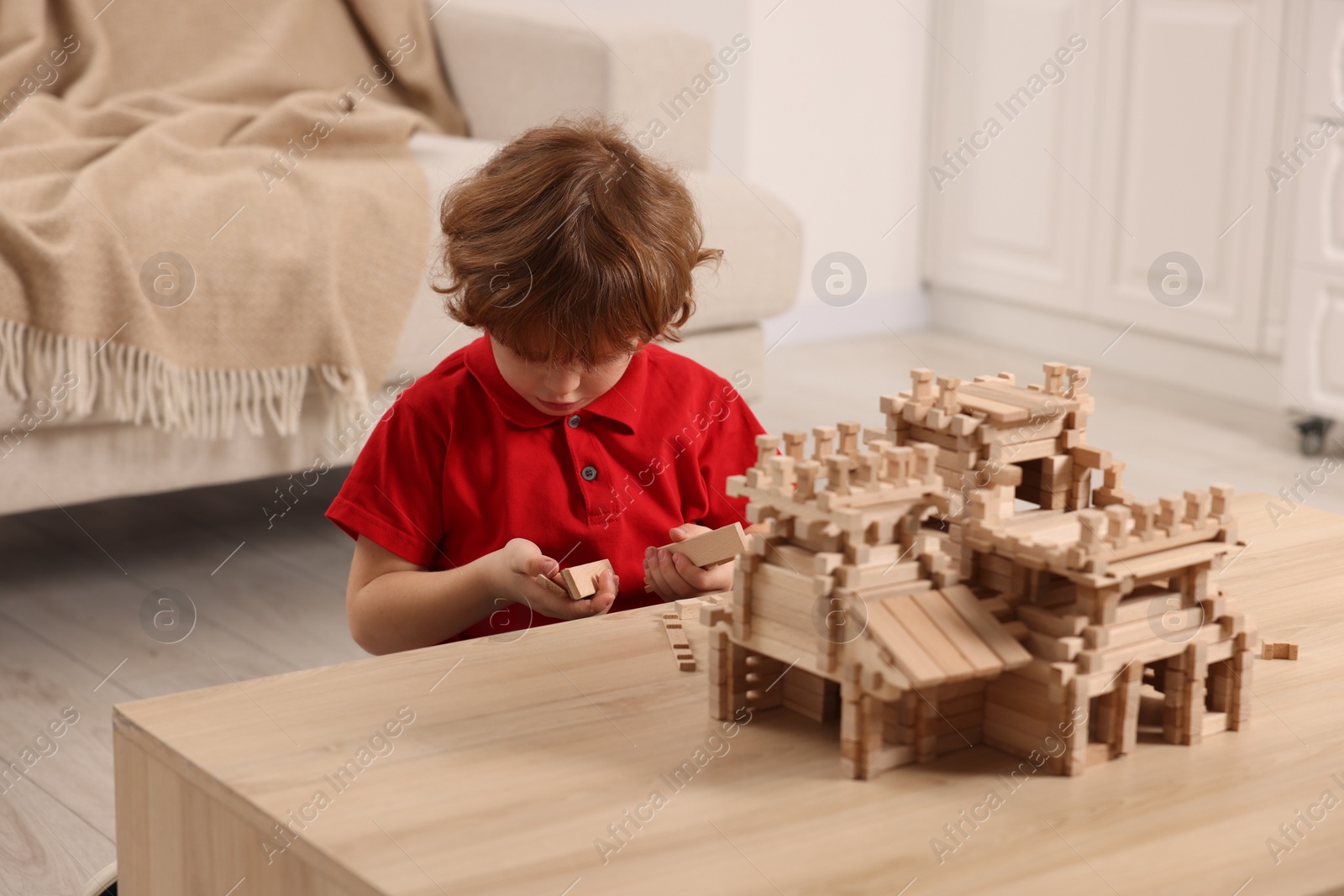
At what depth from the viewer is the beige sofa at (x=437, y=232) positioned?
5.39 feet

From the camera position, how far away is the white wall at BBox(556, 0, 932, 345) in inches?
123

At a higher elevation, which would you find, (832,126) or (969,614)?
(832,126)

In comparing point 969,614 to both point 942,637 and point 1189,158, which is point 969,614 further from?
point 1189,158

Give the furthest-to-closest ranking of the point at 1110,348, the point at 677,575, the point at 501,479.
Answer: the point at 1110,348, the point at 501,479, the point at 677,575

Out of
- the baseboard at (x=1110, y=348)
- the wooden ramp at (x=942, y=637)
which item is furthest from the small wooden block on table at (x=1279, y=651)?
the baseboard at (x=1110, y=348)

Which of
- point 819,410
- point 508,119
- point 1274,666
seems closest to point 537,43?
point 508,119

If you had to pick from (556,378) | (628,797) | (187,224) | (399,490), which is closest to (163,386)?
(187,224)

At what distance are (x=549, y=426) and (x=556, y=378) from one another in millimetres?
101

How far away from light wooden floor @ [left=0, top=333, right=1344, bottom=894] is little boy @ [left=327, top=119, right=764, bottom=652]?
0.45m

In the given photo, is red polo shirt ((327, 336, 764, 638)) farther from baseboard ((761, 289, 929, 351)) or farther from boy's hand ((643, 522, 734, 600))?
baseboard ((761, 289, 929, 351))

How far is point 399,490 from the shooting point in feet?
3.16

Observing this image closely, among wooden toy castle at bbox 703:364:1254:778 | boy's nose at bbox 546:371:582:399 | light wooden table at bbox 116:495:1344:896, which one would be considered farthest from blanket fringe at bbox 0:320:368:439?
wooden toy castle at bbox 703:364:1254:778

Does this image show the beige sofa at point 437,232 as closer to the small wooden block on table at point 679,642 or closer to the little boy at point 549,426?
the little boy at point 549,426

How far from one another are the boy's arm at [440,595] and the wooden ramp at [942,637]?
0.25m
